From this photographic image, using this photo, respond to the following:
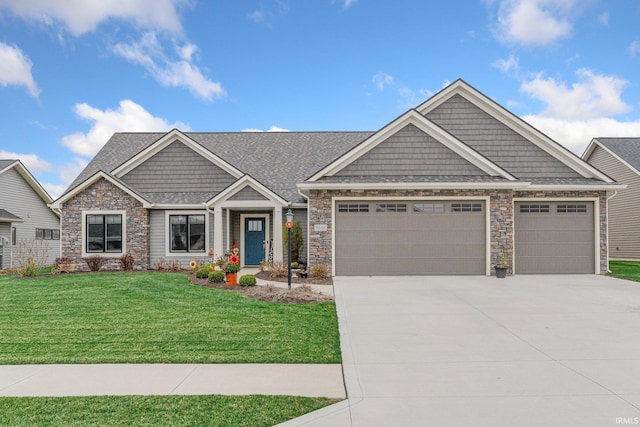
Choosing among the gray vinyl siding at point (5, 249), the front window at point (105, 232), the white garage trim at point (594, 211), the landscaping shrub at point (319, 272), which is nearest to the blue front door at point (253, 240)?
the landscaping shrub at point (319, 272)

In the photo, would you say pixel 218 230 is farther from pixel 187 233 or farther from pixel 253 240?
pixel 253 240

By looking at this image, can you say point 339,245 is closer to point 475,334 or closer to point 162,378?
point 475,334

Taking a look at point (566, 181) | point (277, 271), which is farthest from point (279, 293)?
point (566, 181)

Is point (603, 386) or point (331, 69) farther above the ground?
point (331, 69)

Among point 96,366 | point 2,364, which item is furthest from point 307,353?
point 2,364

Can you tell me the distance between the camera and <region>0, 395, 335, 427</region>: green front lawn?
3.45 m

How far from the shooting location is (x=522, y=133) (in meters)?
14.5

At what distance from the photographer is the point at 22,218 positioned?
69.7 feet

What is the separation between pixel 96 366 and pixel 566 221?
1495 cm

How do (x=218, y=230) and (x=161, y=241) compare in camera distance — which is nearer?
(x=218, y=230)

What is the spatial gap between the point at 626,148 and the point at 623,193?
3.21 m

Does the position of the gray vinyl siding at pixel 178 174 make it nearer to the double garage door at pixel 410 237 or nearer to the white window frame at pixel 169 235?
the white window frame at pixel 169 235

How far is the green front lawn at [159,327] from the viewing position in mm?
5309

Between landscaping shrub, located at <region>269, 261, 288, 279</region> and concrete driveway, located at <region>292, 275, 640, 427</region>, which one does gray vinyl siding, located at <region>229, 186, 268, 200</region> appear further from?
concrete driveway, located at <region>292, 275, 640, 427</region>
